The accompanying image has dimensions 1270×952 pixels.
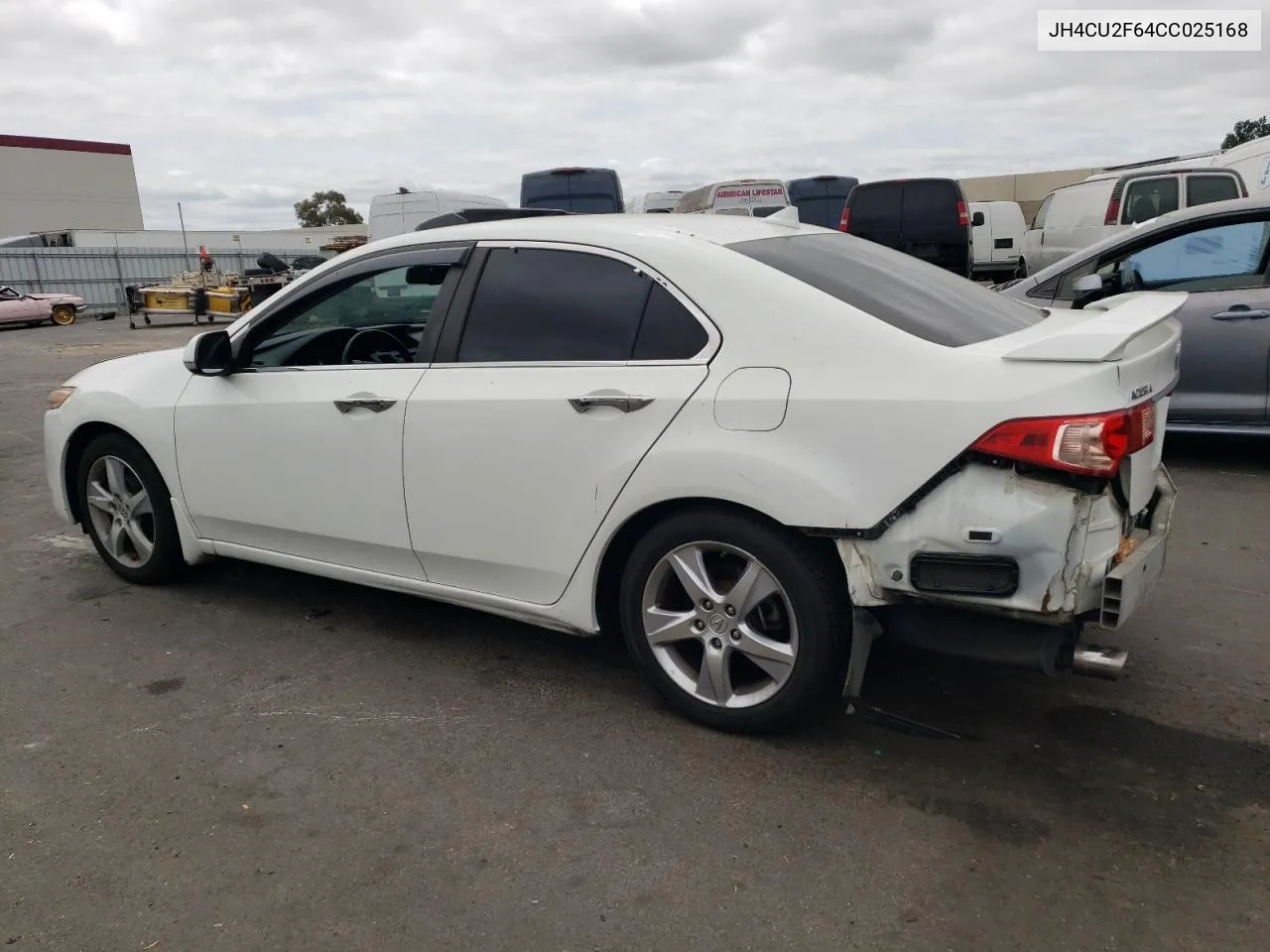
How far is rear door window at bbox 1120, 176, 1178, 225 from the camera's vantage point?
12.5m

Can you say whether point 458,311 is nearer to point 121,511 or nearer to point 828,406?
point 828,406

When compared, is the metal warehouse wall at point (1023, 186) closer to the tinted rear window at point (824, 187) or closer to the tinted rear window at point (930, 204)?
the tinted rear window at point (824, 187)

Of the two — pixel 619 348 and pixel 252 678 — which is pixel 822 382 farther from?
pixel 252 678

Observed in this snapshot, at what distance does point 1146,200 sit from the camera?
12648 millimetres

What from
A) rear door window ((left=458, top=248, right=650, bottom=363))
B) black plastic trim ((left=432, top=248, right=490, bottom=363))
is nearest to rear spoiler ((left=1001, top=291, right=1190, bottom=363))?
rear door window ((left=458, top=248, right=650, bottom=363))

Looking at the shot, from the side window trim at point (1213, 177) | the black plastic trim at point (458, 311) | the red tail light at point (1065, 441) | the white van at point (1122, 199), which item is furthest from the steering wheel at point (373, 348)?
the side window trim at point (1213, 177)

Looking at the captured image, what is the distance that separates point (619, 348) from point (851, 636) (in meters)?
1.17

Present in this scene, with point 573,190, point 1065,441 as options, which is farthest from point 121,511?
point 573,190

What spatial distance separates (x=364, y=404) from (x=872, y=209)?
12.0 meters

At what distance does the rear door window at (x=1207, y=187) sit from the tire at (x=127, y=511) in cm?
1204

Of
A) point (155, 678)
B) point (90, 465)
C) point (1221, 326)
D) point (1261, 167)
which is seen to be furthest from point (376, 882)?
point (1261, 167)

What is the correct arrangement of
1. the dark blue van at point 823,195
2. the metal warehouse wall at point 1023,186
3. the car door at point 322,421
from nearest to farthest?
the car door at point 322,421 < the dark blue van at point 823,195 < the metal warehouse wall at point 1023,186

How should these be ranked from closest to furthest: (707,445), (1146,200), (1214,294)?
1. (707,445)
2. (1214,294)
3. (1146,200)

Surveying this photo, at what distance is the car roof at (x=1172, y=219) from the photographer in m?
6.16
